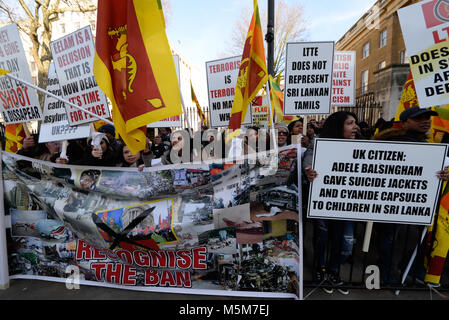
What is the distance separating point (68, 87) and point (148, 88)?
7.01 ft

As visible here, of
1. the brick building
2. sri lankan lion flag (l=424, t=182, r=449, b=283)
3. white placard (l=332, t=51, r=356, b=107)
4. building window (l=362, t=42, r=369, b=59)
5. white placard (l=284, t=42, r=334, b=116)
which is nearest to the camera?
sri lankan lion flag (l=424, t=182, r=449, b=283)

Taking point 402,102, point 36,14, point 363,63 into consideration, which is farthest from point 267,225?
point 363,63

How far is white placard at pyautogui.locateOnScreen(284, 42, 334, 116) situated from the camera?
159 inches

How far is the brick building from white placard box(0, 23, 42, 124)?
47.4 ft

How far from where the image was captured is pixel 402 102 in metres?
4.17

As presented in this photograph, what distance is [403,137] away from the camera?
275 cm

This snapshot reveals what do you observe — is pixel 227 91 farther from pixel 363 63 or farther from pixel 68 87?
pixel 363 63

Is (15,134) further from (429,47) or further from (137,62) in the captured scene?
(429,47)

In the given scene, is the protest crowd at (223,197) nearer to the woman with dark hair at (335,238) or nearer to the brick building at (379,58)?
the woman with dark hair at (335,238)

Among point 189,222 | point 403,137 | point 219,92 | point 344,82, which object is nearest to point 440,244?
point 403,137

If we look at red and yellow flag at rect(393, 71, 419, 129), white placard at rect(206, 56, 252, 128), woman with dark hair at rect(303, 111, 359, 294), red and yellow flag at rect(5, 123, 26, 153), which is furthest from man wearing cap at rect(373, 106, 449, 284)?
red and yellow flag at rect(5, 123, 26, 153)

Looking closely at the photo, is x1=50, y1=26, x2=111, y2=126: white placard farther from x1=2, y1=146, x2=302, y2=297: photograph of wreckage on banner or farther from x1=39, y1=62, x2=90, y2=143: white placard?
x1=2, y1=146, x2=302, y2=297: photograph of wreckage on banner

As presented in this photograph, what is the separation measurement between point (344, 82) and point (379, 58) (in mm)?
19098

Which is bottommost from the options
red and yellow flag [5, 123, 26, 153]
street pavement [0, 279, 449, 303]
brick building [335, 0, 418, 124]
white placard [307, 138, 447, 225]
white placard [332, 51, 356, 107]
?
street pavement [0, 279, 449, 303]
